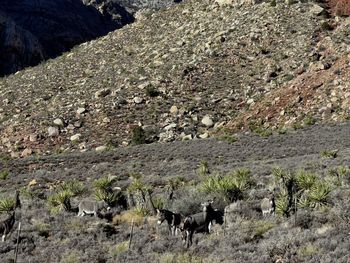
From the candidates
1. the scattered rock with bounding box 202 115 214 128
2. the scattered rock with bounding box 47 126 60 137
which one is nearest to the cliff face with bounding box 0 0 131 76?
the scattered rock with bounding box 47 126 60 137

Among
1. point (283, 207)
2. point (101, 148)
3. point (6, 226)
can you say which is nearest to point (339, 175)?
point (283, 207)

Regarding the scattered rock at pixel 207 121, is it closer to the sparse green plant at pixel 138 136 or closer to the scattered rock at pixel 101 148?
the sparse green plant at pixel 138 136

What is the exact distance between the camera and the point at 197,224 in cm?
1360

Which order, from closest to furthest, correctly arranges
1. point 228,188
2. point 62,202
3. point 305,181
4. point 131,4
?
1. point 228,188
2. point 305,181
3. point 62,202
4. point 131,4

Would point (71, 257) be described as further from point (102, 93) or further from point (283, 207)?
point (102, 93)

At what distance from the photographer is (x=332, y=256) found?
412 inches

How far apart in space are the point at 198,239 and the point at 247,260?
2.42 m

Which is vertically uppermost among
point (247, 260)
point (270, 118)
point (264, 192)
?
point (247, 260)

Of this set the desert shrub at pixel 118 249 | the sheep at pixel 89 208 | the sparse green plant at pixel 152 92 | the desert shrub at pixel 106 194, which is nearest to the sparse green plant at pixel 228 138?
the sparse green plant at pixel 152 92

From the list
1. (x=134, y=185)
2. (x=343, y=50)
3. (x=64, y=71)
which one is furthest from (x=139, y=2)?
(x=134, y=185)

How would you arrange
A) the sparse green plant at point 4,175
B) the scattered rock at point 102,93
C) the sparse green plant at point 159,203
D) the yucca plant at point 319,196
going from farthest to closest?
the scattered rock at point 102,93 → the sparse green plant at point 4,175 → the sparse green plant at point 159,203 → the yucca plant at point 319,196

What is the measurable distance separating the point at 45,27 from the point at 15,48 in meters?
19.7

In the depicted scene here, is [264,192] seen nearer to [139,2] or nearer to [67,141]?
[67,141]

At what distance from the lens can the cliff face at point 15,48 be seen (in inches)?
3014
